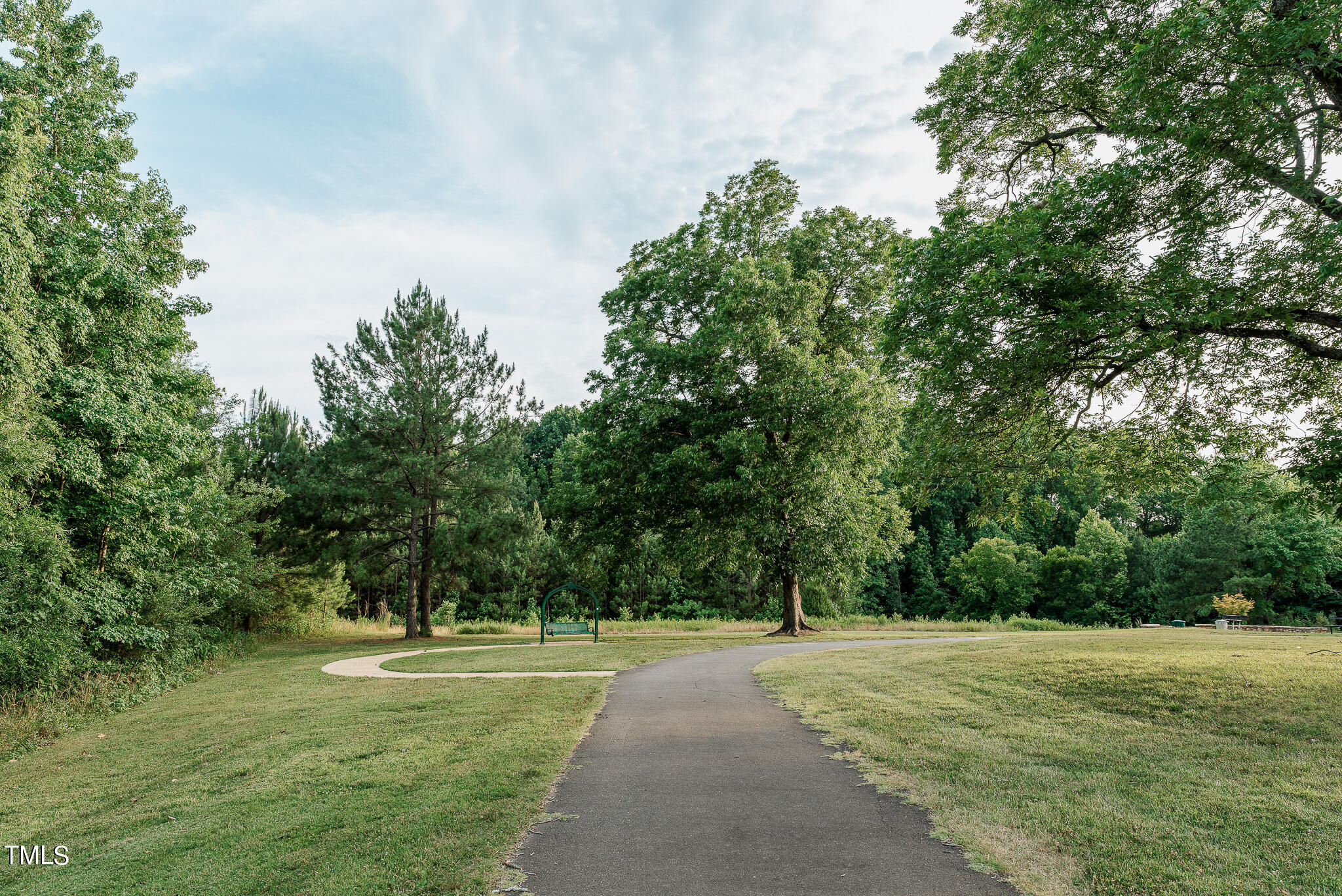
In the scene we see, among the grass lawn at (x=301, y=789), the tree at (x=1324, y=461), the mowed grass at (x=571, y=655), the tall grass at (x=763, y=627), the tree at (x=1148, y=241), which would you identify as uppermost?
the tree at (x=1148, y=241)

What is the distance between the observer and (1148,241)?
1030cm

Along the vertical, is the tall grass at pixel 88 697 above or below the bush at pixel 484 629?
above

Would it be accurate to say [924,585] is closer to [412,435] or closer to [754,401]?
[754,401]

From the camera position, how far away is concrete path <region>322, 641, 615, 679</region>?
13.5m

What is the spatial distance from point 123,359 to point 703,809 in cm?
1649

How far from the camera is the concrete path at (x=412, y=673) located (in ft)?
44.2

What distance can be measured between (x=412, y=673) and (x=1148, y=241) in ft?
51.3

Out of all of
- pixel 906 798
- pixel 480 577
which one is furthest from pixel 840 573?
pixel 480 577

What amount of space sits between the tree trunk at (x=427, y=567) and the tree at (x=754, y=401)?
6721 millimetres

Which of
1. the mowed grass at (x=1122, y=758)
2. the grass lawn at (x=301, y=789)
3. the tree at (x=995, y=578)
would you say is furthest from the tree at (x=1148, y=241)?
the tree at (x=995, y=578)

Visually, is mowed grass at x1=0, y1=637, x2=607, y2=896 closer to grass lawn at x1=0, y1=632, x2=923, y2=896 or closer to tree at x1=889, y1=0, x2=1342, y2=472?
grass lawn at x1=0, y1=632, x2=923, y2=896

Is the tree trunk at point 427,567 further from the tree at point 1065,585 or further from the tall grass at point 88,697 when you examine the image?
the tree at point 1065,585

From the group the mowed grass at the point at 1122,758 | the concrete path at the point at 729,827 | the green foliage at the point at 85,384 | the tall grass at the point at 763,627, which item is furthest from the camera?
the tall grass at the point at 763,627

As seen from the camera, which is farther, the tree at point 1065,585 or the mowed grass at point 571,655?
the tree at point 1065,585
